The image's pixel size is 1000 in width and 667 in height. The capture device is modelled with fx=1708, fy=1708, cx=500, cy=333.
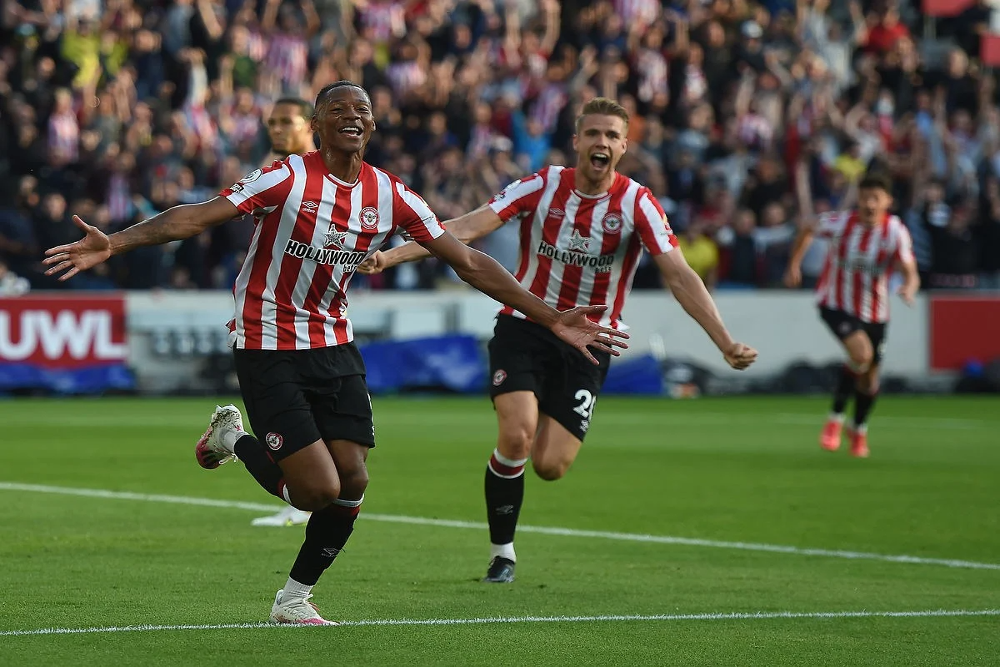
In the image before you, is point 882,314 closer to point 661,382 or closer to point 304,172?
point 661,382

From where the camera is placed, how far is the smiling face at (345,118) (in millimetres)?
6988

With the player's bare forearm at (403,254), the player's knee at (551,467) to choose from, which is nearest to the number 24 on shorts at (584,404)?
the player's knee at (551,467)

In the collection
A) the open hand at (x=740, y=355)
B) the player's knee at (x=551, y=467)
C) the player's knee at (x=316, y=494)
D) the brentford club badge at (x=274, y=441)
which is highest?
the open hand at (x=740, y=355)

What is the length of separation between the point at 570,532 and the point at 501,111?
1617 centimetres

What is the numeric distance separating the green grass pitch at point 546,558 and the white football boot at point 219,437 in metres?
0.60

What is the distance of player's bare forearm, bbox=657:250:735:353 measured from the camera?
28.2ft

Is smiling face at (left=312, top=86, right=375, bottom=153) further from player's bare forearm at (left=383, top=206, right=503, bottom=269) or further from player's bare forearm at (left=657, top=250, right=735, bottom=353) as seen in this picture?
player's bare forearm at (left=657, top=250, right=735, bottom=353)

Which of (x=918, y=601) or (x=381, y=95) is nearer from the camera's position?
(x=918, y=601)

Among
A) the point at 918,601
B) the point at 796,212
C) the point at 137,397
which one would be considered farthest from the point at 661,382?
the point at 918,601

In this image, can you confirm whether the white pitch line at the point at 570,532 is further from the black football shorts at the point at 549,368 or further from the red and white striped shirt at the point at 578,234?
the red and white striped shirt at the point at 578,234

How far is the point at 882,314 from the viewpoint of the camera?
16.9 metres

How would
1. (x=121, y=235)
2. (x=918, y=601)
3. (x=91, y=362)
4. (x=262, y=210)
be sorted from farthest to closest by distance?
(x=91, y=362) → (x=918, y=601) → (x=262, y=210) → (x=121, y=235)

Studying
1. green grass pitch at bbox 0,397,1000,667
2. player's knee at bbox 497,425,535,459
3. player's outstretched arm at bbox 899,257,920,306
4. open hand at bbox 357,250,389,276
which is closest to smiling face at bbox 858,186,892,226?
player's outstretched arm at bbox 899,257,920,306

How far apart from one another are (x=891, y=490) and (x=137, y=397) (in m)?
13.4
